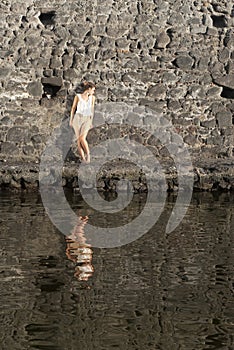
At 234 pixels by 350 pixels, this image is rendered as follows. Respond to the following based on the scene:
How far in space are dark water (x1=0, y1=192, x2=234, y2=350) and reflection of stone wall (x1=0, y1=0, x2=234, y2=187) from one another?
354cm

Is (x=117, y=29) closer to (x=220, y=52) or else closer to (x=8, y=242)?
(x=220, y=52)

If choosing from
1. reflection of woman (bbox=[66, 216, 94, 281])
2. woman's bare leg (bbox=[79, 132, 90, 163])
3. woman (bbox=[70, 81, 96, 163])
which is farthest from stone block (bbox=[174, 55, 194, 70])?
reflection of woman (bbox=[66, 216, 94, 281])

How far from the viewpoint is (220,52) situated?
10.2 m

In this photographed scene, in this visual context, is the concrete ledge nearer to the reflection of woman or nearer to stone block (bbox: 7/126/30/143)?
stone block (bbox: 7/126/30/143)

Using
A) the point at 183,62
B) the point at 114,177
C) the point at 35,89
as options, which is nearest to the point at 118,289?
the point at 114,177

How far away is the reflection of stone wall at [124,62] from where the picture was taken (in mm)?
9977

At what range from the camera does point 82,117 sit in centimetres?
981

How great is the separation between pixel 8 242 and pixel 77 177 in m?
2.98

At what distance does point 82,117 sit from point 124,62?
1.01 m

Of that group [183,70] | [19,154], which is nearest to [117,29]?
[183,70]

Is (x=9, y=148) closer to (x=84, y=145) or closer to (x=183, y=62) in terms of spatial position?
(x=84, y=145)

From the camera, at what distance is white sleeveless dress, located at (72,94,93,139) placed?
9.75 meters

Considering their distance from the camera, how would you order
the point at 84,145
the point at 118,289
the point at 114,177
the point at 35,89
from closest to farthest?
1. the point at 118,289
2. the point at 114,177
3. the point at 84,145
4. the point at 35,89

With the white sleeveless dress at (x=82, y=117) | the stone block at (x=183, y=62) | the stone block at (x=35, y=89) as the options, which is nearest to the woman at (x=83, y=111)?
the white sleeveless dress at (x=82, y=117)
